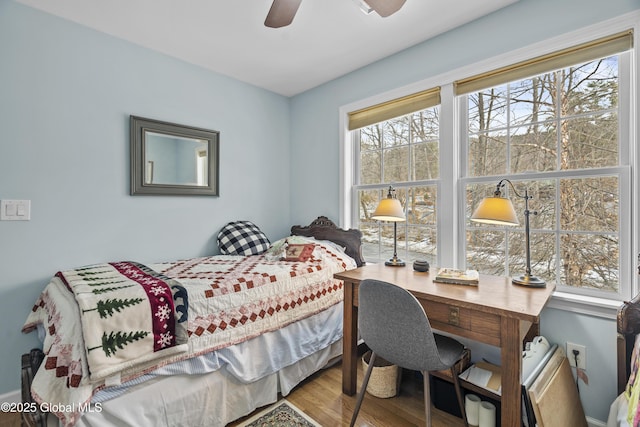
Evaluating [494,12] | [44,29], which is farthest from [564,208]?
[44,29]

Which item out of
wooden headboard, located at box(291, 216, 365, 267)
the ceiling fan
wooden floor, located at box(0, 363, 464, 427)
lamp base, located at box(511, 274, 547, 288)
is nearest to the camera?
the ceiling fan

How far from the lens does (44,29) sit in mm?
2068

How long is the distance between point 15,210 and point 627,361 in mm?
3566

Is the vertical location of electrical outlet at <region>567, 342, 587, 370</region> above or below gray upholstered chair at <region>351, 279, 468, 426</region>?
below

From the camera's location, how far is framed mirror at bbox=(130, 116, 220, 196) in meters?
2.47

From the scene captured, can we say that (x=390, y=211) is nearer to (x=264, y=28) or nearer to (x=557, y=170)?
(x=557, y=170)

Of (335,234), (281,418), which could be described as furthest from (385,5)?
(281,418)

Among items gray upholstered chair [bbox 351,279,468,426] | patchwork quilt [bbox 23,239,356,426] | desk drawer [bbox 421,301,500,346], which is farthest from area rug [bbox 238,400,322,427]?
desk drawer [bbox 421,301,500,346]

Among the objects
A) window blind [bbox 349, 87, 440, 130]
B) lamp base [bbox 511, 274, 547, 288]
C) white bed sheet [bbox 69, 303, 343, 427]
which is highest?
window blind [bbox 349, 87, 440, 130]

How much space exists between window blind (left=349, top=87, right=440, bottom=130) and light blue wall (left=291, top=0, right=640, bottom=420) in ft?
0.40

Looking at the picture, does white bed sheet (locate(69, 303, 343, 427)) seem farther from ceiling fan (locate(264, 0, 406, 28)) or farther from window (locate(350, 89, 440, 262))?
ceiling fan (locate(264, 0, 406, 28))

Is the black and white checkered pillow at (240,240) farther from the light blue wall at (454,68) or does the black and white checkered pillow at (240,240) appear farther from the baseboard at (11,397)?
the baseboard at (11,397)

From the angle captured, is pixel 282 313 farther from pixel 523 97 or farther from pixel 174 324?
pixel 523 97

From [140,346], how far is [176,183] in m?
1.63
